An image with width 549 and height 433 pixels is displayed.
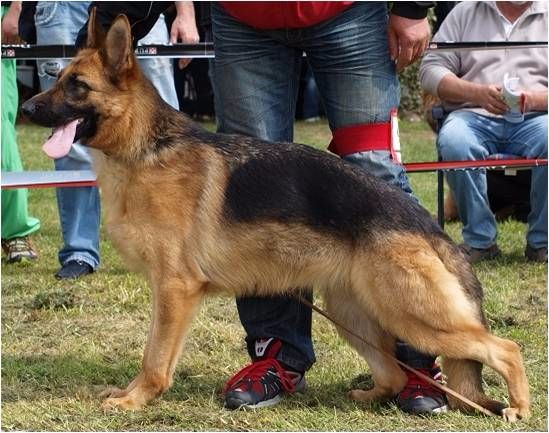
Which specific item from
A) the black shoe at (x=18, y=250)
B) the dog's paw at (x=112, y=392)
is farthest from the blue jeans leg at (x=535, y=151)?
the dog's paw at (x=112, y=392)

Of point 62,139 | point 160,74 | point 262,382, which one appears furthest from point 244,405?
point 160,74

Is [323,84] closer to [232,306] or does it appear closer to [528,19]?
[232,306]

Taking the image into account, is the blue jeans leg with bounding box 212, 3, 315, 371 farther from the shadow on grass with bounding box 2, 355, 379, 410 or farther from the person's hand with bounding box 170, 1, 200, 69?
the person's hand with bounding box 170, 1, 200, 69

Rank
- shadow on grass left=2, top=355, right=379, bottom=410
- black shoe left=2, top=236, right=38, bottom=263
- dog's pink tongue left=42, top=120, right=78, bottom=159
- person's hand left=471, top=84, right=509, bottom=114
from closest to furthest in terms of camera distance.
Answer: dog's pink tongue left=42, top=120, right=78, bottom=159 < shadow on grass left=2, top=355, right=379, bottom=410 < person's hand left=471, top=84, right=509, bottom=114 < black shoe left=2, top=236, right=38, bottom=263

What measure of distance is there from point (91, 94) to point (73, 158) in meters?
3.02

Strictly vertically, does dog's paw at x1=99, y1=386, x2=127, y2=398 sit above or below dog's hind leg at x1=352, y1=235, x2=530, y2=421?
below

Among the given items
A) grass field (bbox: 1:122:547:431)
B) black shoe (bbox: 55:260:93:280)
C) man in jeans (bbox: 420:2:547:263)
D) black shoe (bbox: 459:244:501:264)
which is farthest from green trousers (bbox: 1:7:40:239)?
black shoe (bbox: 459:244:501:264)

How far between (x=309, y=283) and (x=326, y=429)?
1.94ft

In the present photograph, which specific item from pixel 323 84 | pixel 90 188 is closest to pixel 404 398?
pixel 323 84

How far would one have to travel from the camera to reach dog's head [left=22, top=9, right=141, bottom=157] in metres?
3.95

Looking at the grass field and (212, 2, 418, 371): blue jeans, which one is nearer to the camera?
the grass field

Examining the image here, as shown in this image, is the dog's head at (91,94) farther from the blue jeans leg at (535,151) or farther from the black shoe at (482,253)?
the blue jeans leg at (535,151)

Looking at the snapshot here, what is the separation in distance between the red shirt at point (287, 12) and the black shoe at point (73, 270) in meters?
2.96

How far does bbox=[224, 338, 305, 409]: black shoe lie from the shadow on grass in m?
0.07
